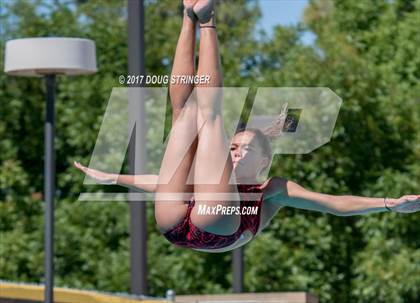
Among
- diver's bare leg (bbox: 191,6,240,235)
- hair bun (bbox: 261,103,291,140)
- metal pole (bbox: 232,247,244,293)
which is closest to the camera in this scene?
diver's bare leg (bbox: 191,6,240,235)

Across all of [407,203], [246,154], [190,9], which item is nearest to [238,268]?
[246,154]

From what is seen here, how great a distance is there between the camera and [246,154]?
529 cm

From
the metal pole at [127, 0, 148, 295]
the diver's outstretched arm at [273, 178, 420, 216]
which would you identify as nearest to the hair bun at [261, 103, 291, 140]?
the diver's outstretched arm at [273, 178, 420, 216]

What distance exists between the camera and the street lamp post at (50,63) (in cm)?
895

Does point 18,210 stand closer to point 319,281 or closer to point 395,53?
point 319,281

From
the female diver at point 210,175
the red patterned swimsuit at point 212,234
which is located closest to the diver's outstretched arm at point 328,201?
the female diver at point 210,175

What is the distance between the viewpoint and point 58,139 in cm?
1411

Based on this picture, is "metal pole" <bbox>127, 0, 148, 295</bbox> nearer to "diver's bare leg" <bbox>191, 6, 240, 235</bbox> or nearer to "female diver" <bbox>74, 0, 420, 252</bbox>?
"female diver" <bbox>74, 0, 420, 252</bbox>

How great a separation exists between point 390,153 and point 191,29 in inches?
334

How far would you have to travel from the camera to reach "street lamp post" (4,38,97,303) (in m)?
8.95

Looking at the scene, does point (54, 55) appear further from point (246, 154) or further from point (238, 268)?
point (246, 154)

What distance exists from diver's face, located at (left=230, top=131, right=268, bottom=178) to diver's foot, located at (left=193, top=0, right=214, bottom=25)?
0.54m

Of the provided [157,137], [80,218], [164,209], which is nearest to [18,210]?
[80,218]

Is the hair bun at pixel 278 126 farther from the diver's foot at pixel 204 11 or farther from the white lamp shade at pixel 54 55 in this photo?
the white lamp shade at pixel 54 55
